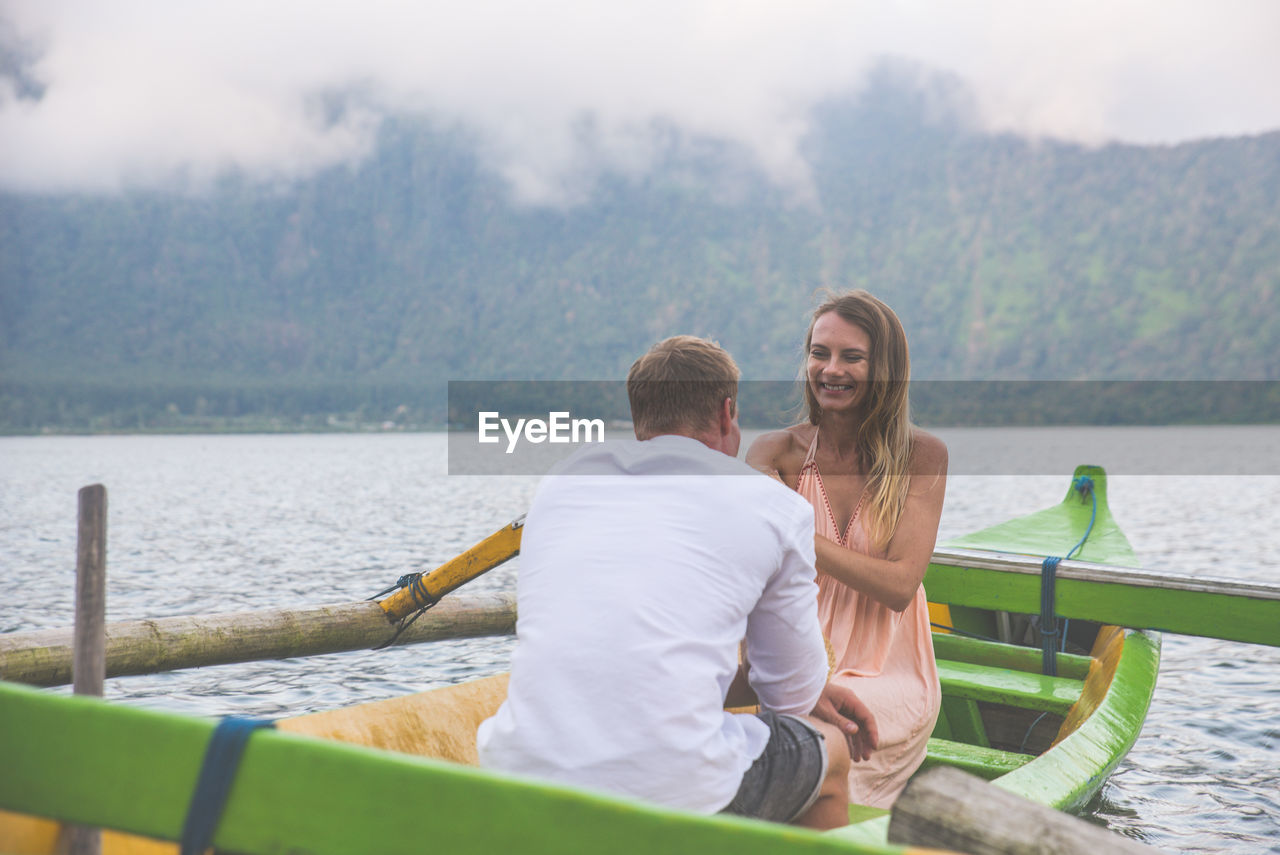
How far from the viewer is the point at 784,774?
255cm

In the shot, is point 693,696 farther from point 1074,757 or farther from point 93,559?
point 1074,757

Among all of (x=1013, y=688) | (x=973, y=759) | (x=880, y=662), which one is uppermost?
(x=880, y=662)

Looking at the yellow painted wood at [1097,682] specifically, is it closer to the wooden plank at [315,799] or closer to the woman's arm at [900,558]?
the woman's arm at [900,558]

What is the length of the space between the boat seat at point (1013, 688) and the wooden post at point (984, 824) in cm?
374

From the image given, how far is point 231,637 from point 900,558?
386 cm

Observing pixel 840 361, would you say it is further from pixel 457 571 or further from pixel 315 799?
pixel 457 571

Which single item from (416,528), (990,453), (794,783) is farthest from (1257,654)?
(990,453)

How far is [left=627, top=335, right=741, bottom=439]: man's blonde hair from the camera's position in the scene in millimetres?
2578

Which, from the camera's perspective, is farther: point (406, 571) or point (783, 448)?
point (406, 571)

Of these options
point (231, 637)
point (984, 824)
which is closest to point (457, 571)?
point (231, 637)

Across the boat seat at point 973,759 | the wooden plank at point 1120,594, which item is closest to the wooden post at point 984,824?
the boat seat at point 973,759

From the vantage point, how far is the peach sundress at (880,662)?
3.85m

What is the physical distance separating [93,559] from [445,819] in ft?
4.18

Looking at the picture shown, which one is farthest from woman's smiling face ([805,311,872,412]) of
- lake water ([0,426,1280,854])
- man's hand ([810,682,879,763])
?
lake water ([0,426,1280,854])
